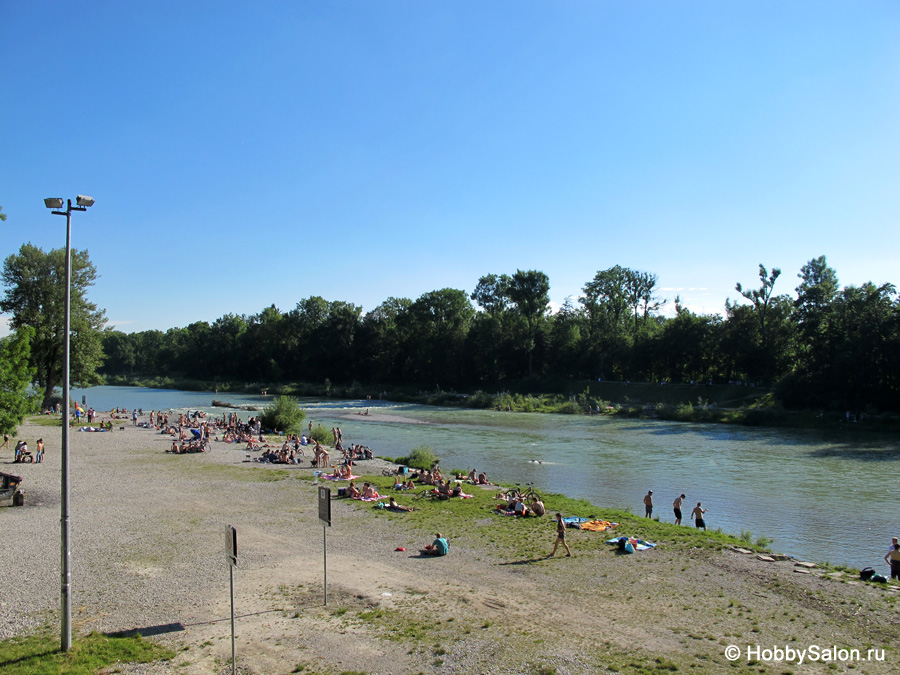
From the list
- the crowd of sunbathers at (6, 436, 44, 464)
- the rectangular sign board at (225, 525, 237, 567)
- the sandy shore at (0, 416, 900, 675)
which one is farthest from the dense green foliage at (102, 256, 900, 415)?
the rectangular sign board at (225, 525, 237, 567)

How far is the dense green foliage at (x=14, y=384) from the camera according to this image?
19.6 meters

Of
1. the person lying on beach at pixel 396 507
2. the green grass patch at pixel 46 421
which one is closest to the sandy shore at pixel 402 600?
the person lying on beach at pixel 396 507

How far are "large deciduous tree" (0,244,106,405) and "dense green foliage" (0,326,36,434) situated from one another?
3090 cm

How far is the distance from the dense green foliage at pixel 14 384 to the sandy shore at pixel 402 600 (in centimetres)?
323

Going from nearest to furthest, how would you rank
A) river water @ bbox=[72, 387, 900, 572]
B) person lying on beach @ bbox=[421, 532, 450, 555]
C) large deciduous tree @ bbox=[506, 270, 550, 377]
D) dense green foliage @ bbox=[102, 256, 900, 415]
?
person lying on beach @ bbox=[421, 532, 450, 555] < river water @ bbox=[72, 387, 900, 572] < dense green foliage @ bbox=[102, 256, 900, 415] < large deciduous tree @ bbox=[506, 270, 550, 377]

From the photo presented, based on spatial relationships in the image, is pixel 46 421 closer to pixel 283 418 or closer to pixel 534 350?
pixel 283 418

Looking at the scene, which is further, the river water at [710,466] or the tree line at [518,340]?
the tree line at [518,340]

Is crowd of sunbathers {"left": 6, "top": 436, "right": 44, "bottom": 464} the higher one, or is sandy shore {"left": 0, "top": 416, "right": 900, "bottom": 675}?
crowd of sunbathers {"left": 6, "top": 436, "right": 44, "bottom": 464}

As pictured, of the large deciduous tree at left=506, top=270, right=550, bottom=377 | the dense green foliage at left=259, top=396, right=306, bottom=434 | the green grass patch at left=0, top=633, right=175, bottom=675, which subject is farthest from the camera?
the large deciduous tree at left=506, top=270, right=550, bottom=377

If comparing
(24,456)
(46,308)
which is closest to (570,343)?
(46,308)

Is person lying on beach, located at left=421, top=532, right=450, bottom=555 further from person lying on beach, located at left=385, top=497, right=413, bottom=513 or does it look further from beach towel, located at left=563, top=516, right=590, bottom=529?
beach towel, located at left=563, top=516, right=590, bottom=529

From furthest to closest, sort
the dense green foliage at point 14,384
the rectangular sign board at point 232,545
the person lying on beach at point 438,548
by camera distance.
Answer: the dense green foliage at point 14,384 → the person lying on beach at point 438,548 → the rectangular sign board at point 232,545

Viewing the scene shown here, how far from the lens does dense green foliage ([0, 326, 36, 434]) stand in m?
19.6

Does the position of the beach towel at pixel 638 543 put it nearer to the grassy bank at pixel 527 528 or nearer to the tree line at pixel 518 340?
the grassy bank at pixel 527 528
